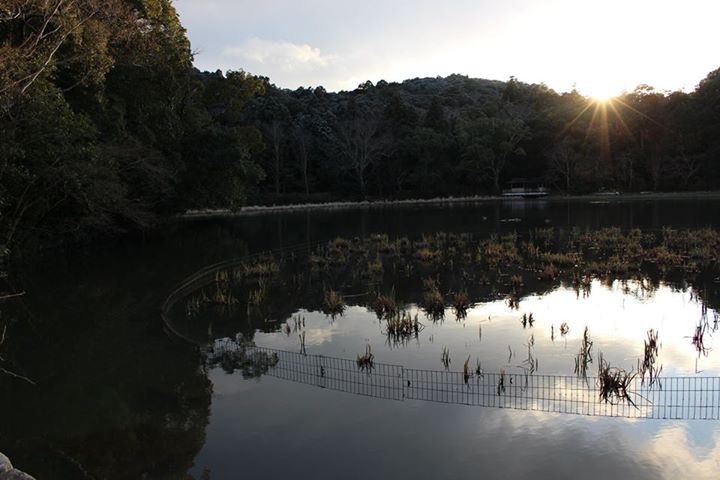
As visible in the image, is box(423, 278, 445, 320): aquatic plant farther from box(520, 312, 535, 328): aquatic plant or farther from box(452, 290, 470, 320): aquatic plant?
box(520, 312, 535, 328): aquatic plant

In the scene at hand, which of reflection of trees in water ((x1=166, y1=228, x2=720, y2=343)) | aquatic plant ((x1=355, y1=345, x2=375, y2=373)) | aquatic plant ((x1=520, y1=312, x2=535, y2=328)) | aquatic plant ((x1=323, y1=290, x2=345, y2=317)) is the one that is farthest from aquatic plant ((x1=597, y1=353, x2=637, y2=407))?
aquatic plant ((x1=323, y1=290, x2=345, y2=317))

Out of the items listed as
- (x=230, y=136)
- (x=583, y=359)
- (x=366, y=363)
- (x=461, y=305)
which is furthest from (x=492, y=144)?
(x=366, y=363)

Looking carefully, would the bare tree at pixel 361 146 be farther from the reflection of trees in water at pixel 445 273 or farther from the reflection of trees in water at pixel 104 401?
the reflection of trees in water at pixel 104 401

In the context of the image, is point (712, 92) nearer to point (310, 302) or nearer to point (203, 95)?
point (203, 95)

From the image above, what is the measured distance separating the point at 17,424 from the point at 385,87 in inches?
4028

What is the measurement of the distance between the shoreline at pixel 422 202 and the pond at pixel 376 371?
109ft

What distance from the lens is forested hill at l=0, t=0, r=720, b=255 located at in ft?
49.7

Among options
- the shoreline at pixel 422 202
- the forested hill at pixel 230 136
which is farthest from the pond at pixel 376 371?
the shoreline at pixel 422 202

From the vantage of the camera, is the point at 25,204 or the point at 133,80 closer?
the point at 25,204

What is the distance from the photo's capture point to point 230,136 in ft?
101

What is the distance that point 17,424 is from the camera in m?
7.64

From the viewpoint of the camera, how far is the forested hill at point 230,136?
15.2 metres

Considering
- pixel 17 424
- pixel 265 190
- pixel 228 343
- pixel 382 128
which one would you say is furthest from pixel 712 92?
pixel 17 424

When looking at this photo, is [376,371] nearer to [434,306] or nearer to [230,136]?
[434,306]
